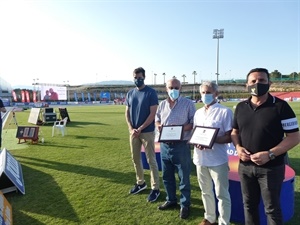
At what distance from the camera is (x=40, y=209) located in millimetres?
3941

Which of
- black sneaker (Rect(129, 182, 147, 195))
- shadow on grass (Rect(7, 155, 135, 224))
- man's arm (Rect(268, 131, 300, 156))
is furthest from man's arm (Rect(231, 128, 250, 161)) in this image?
shadow on grass (Rect(7, 155, 135, 224))

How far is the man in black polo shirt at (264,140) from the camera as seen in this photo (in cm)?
230

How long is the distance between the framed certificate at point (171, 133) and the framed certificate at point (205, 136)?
0.37 metres

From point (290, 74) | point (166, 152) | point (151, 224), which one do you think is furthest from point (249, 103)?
point (290, 74)

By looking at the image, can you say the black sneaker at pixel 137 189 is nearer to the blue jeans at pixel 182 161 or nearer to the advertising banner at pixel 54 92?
the blue jeans at pixel 182 161

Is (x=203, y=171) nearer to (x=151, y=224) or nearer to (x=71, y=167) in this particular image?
(x=151, y=224)

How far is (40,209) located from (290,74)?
13306 centimetres

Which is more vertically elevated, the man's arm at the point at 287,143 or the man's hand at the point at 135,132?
the man's arm at the point at 287,143

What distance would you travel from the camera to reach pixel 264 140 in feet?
7.80

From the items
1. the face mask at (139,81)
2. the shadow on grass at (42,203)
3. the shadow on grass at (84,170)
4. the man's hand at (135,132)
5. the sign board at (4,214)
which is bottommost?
the shadow on grass at (84,170)


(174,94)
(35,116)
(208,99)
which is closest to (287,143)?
(208,99)

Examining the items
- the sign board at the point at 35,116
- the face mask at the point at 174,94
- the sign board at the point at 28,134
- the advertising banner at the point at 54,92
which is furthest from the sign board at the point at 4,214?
the advertising banner at the point at 54,92

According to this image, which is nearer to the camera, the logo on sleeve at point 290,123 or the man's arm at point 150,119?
the logo on sleeve at point 290,123

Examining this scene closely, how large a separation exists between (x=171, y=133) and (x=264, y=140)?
52.7 inches
